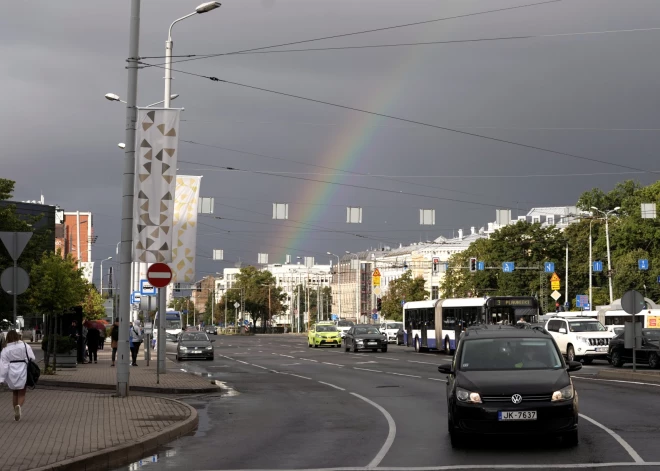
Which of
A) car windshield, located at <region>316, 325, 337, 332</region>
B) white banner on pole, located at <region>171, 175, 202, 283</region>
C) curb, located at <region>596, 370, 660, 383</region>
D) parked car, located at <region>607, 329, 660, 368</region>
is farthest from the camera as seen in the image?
car windshield, located at <region>316, 325, 337, 332</region>

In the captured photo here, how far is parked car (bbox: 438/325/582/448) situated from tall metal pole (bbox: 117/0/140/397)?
391 inches

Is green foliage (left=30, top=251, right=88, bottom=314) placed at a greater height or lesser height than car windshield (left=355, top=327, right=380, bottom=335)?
greater

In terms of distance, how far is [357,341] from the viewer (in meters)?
60.2

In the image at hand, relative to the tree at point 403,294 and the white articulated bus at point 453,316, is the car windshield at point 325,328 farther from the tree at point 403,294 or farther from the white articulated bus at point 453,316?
the tree at point 403,294

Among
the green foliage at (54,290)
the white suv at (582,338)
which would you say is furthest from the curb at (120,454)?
the white suv at (582,338)

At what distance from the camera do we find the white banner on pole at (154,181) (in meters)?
24.3

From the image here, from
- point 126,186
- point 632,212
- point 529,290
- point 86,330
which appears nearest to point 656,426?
point 126,186

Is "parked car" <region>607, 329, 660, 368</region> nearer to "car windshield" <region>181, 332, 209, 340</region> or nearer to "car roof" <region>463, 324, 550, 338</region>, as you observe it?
"car windshield" <region>181, 332, 209, 340</region>

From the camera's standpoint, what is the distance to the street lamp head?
30250 millimetres

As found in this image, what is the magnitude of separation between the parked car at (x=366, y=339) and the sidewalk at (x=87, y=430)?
3678 cm

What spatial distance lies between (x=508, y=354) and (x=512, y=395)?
1.57 meters

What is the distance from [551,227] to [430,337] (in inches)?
2100

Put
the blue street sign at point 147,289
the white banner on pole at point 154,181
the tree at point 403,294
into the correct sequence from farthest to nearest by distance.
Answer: the tree at point 403,294 → the blue street sign at point 147,289 → the white banner on pole at point 154,181

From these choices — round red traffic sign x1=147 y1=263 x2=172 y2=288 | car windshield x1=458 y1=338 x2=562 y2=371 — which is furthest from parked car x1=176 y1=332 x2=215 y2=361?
car windshield x1=458 y1=338 x2=562 y2=371
